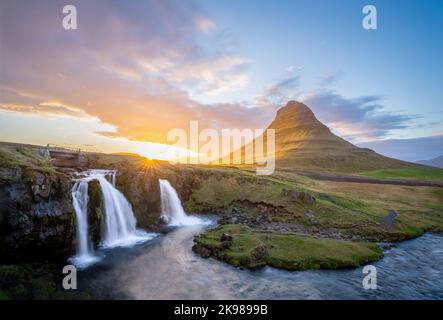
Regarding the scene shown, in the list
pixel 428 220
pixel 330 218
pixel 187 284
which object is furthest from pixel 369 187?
pixel 187 284

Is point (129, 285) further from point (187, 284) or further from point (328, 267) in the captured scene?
point (328, 267)

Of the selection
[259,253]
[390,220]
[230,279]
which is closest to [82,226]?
[230,279]

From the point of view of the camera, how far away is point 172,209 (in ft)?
181

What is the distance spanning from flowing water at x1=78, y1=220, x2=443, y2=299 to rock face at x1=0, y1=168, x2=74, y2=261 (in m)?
5.41

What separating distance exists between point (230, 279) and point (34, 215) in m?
21.4

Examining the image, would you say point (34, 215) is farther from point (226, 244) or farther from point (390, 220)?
point (390, 220)

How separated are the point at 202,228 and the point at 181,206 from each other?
1231 cm

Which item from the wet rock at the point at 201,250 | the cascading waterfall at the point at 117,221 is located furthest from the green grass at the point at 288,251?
the cascading waterfall at the point at 117,221

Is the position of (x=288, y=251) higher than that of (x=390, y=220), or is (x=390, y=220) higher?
(x=390, y=220)
